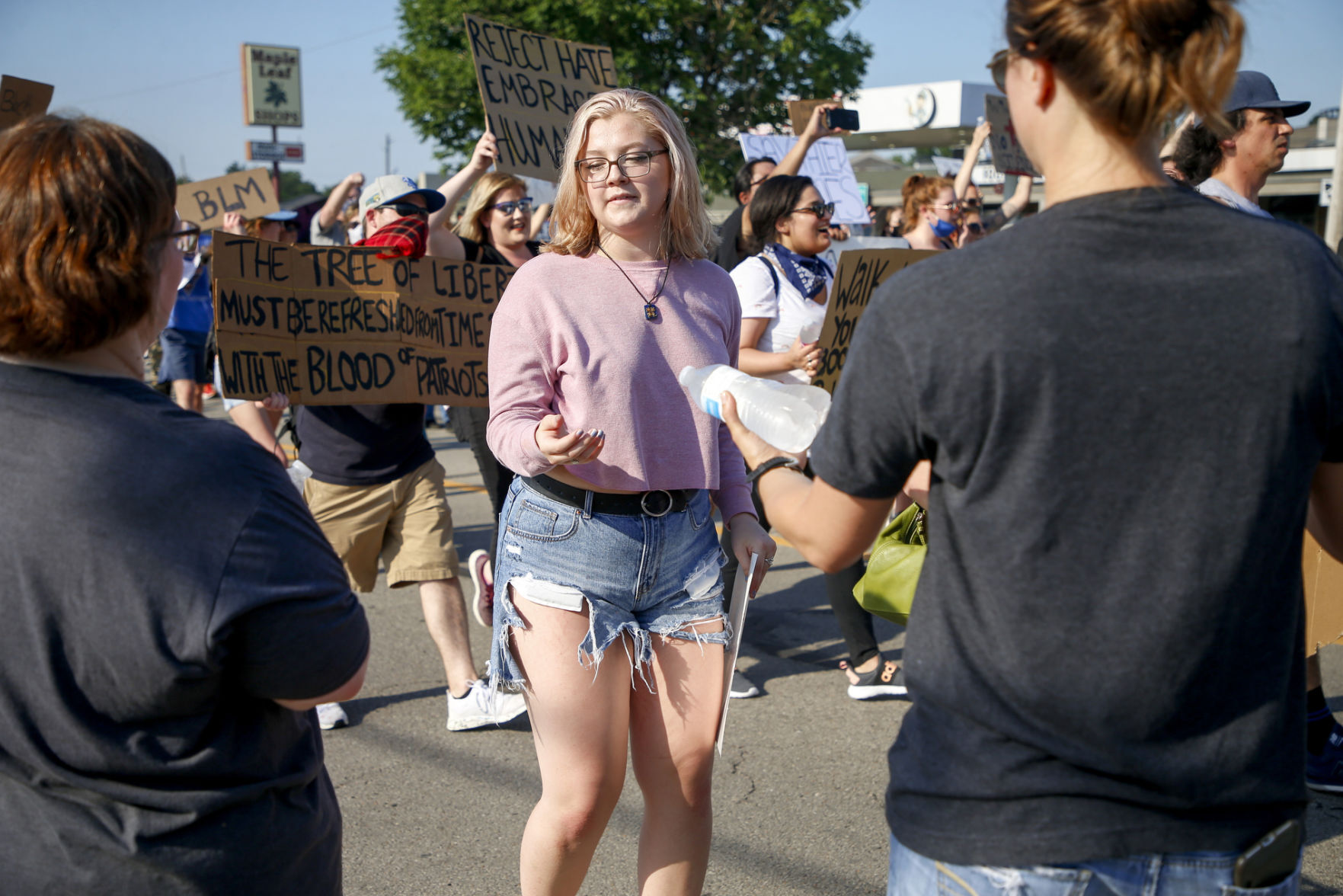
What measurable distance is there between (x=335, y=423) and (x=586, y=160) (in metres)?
2.11

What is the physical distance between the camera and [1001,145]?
821 centimetres

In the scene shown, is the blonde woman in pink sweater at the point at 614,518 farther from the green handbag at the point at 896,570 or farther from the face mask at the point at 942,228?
the face mask at the point at 942,228

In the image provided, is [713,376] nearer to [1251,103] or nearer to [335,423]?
[1251,103]

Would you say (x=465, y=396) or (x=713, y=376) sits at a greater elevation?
(x=713, y=376)

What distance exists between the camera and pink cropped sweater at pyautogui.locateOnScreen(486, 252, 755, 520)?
231 centimetres

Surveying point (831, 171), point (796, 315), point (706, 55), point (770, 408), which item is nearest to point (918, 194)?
point (831, 171)

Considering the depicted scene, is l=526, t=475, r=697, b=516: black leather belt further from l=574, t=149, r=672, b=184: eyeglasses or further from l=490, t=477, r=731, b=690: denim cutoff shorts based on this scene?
l=574, t=149, r=672, b=184: eyeglasses

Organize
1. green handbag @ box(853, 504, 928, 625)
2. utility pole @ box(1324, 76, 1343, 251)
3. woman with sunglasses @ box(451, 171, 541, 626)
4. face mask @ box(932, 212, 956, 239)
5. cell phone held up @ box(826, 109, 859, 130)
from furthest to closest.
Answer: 1. utility pole @ box(1324, 76, 1343, 251)
2. face mask @ box(932, 212, 956, 239)
3. cell phone held up @ box(826, 109, 859, 130)
4. woman with sunglasses @ box(451, 171, 541, 626)
5. green handbag @ box(853, 504, 928, 625)

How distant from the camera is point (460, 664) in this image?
13.6 ft

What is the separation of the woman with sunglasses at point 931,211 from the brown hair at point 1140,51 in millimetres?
5355

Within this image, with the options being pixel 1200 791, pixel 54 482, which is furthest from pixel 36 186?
pixel 1200 791

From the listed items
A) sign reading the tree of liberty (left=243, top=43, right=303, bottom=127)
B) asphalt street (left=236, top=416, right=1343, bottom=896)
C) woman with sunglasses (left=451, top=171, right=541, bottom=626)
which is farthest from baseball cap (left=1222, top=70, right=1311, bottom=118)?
sign reading the tree of liberty (left=243, top=43, right=303, bottom=127)

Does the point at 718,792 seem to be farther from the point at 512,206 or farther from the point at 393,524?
the point at 512,206

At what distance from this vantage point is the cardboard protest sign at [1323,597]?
3.15 meters
